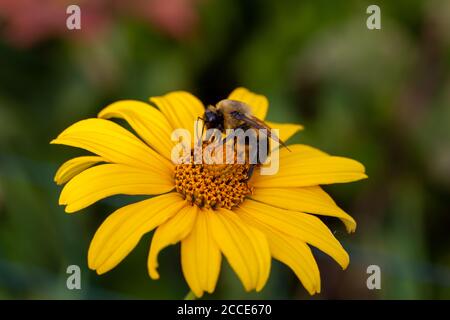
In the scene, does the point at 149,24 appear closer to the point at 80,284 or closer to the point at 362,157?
the point at 362,157

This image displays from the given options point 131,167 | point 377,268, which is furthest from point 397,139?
point 131,167

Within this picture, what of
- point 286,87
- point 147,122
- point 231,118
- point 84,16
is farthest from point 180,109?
point 286,87

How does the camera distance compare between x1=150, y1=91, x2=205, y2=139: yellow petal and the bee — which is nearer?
the bee

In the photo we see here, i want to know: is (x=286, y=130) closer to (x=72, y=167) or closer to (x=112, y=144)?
(x=112, y=144)

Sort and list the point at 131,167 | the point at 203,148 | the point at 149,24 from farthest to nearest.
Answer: the point at 149,24
the point at 203,148
the point at 131,167

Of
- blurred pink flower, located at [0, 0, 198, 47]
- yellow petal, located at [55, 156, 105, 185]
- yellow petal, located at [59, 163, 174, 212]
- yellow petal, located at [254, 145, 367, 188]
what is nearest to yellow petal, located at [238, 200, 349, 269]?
yellow petal, located at [254, 145, 367, 188]

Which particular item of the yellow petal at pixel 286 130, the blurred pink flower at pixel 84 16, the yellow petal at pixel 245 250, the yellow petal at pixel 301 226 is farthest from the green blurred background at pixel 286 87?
the yellow petal at pixel 245 250

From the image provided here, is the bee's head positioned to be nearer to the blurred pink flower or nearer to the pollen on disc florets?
the pollen on disc florets
